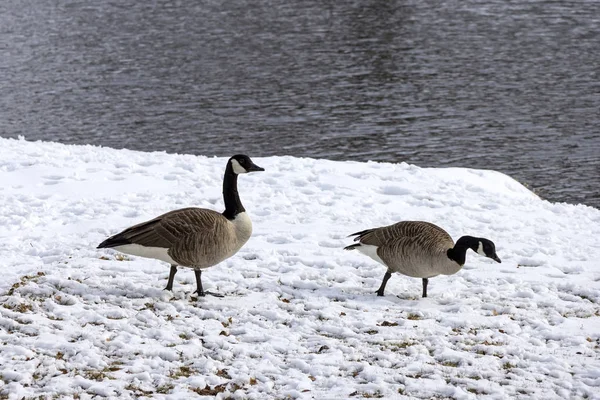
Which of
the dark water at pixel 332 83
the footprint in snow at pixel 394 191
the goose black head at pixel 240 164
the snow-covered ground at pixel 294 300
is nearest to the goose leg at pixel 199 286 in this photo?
the snow-covered ground at pixel 294 300

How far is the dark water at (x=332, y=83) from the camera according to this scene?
32.1m

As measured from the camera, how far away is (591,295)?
12.7m

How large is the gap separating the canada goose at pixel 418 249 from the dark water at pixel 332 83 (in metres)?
13.3

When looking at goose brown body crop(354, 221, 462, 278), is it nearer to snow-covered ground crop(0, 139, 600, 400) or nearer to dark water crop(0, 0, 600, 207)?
snow-covered ground crop(0, 139, 600, 400)

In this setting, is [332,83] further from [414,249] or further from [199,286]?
[199,286]

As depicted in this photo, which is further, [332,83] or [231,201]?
[332,83]

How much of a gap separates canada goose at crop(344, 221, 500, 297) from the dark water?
13.3 m

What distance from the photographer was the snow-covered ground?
9289 mm

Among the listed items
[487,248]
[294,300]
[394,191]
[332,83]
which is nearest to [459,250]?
[487,248]

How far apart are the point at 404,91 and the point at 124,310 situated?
103ft

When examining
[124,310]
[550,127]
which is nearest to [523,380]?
[124,310]

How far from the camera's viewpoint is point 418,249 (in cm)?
1202

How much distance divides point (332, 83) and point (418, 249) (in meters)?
31.6

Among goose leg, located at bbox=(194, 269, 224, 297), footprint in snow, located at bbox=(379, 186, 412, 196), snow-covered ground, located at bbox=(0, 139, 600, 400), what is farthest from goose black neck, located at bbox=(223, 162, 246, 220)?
footprint in snow, located at bbox=(379, 186, 412, 196)
